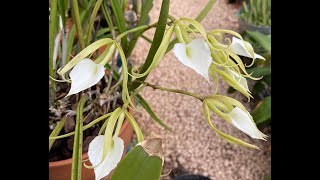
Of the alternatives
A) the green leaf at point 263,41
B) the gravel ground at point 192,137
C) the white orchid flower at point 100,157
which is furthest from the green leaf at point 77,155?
the green leaf at point 263,41

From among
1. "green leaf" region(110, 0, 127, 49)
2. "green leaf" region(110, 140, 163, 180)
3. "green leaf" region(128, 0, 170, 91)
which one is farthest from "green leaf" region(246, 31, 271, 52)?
"green leaf" region(110, 140, 163, 180)

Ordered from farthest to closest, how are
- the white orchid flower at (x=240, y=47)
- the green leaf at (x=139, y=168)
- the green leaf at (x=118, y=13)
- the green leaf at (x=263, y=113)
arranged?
the green leaf at (x=263, y=113)
the green leaf at (x=118, y=13)
the white orchid flower at (x=240, y=47)
the green leaf at (x=139, y=168)

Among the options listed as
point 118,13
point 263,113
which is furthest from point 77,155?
point 263,113

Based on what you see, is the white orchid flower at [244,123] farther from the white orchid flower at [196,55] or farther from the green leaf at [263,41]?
the green leaf at [263,41]
